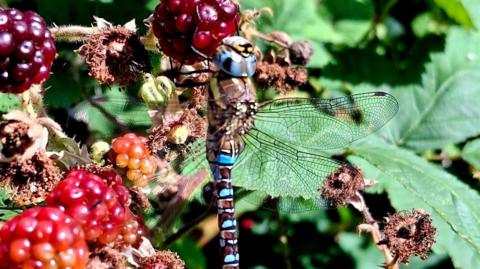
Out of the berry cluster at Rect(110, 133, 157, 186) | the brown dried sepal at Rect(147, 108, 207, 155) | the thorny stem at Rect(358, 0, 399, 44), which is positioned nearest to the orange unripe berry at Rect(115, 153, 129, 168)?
the berry cluster at Rect(110, 133, 157, 186)

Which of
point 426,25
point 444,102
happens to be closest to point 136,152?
point 444,102

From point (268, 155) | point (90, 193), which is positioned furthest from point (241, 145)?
point (90, 193)

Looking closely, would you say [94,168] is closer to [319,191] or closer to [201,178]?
[201,178]

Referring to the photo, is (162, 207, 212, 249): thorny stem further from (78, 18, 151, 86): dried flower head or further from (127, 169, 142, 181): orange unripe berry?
(78, 18, 151, 86): dried flower head

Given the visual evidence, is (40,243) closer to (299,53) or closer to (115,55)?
(115,55)

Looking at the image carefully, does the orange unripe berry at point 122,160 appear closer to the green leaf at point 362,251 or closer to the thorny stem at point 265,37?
the thorny stem at point 265,37
